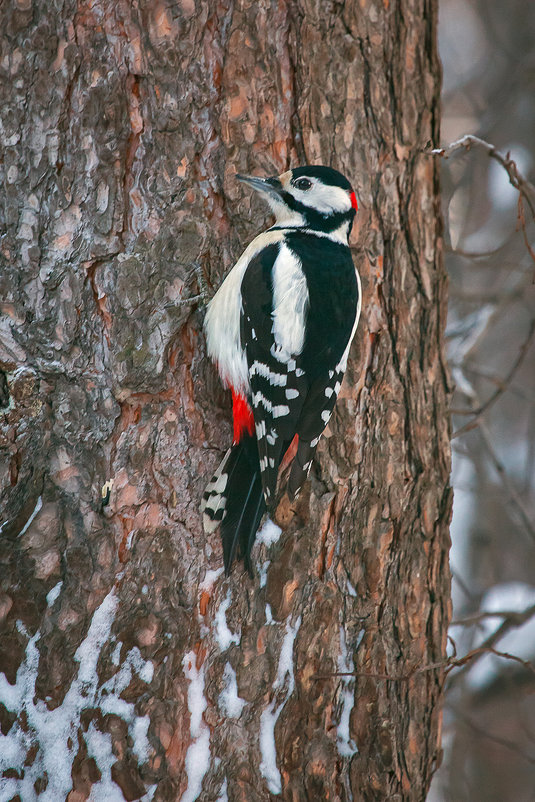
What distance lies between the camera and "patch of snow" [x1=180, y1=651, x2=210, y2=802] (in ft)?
5.37

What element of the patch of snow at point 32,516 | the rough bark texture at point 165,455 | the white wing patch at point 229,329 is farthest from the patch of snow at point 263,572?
the patch of snow at point 32,516

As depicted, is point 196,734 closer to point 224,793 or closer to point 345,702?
point 224,793

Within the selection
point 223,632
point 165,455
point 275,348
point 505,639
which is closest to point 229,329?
point 275,348

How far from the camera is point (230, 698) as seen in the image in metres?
1.69

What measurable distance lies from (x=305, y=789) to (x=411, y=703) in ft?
1.32

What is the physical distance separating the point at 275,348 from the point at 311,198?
468mm

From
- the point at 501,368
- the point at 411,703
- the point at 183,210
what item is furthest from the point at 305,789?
the point at 501,368

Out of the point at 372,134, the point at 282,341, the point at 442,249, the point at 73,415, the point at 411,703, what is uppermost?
the point at 372,134

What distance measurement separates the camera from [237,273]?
1811 millimetres

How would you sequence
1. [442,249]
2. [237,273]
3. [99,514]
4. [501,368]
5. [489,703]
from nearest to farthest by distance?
[99,514]
[237,273]
[442,249]
[489,703]
[501,368]

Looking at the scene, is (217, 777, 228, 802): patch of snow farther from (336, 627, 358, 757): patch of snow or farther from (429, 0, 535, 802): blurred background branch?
(429, 0, 535, 802): blurred background branch

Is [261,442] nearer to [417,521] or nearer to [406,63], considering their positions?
[417,521]

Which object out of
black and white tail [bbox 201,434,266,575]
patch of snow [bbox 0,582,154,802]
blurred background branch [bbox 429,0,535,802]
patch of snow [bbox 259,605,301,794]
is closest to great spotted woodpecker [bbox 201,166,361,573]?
black and white tail [bbox 201,434,266,575]

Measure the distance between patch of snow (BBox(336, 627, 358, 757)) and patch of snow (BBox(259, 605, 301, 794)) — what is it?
0.16m
